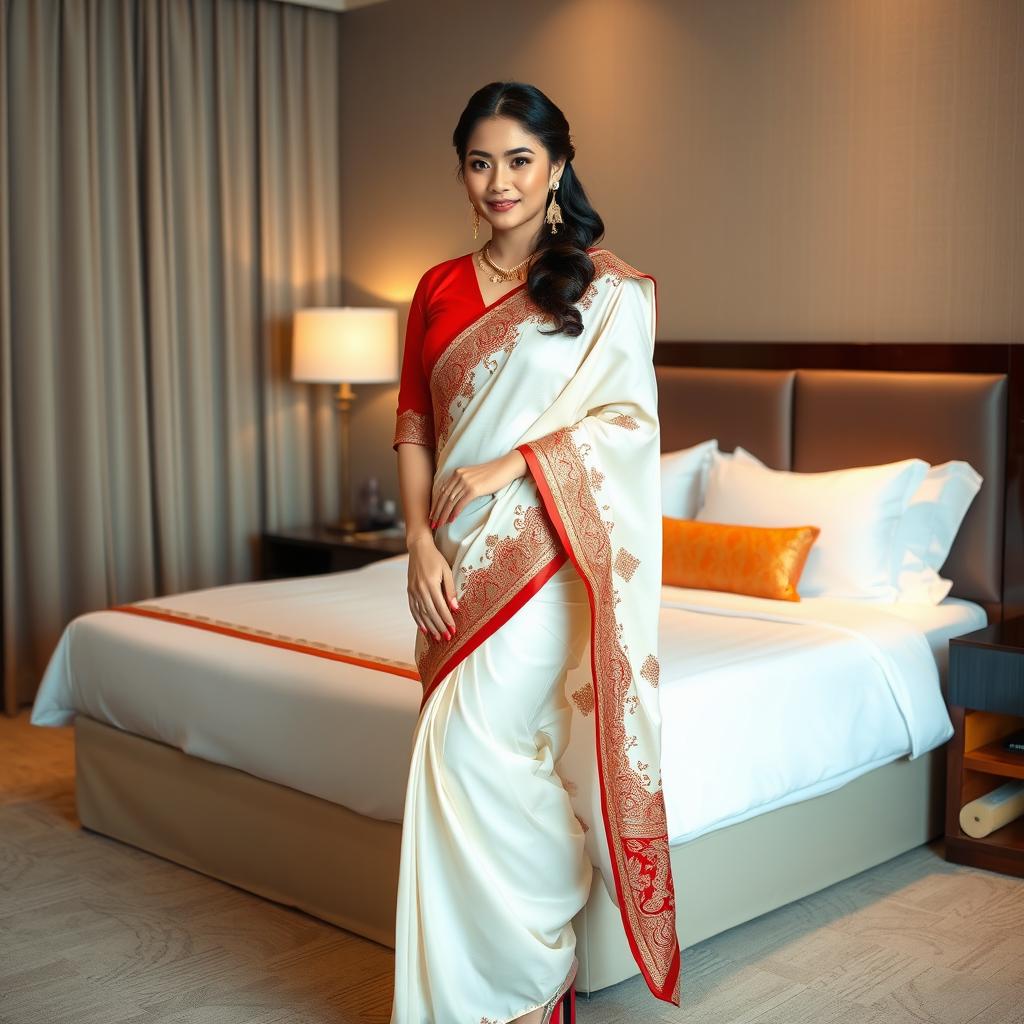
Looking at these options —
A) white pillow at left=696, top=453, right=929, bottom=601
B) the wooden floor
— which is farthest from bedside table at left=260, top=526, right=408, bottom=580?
the wooden floor

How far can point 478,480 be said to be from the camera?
2.26m

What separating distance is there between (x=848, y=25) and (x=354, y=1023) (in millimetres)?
3056

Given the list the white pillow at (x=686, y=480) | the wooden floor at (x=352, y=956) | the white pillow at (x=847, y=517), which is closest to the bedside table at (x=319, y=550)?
the white pillow at (x=686, y=480)

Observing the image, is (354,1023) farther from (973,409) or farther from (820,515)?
(973,409)

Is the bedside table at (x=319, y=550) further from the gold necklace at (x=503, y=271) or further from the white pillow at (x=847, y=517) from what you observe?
the gold necklace at (x=503, y=271)

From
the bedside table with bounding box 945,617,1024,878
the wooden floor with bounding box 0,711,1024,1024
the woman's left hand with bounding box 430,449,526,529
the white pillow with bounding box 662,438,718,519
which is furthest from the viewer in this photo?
the white pillow with bounding box 662,438,718,519

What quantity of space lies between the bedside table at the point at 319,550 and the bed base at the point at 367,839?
61.0 inches

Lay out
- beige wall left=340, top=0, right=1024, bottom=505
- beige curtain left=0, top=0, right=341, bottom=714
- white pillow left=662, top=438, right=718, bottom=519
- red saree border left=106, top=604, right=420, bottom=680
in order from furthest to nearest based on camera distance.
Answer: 1. beige curtain left=0, top=0, right=341, bottom=714
2. white pillow left=662, top=438, right=718, bottom=519
3. beige wall left=340, top=0, right=1024, bottom=505
4. red saree border left=106, top=604, right=420, bottom=680

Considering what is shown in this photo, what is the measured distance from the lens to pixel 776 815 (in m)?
3.05

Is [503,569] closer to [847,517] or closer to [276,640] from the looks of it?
[276,640]

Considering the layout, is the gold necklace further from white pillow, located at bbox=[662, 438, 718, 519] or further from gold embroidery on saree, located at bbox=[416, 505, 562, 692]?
white pillow, located at bbox=[662, 438, 718, 519]

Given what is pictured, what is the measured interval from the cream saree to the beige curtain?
2996 millimetres

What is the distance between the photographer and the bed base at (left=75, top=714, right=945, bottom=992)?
9.44 feet

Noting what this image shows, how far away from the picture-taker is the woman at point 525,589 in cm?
229
